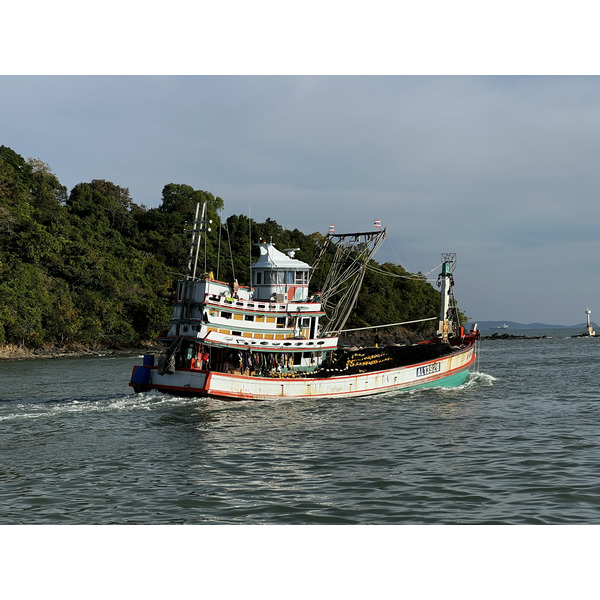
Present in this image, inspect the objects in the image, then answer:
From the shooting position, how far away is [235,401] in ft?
118

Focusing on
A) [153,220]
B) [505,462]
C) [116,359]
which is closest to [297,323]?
[505,462]

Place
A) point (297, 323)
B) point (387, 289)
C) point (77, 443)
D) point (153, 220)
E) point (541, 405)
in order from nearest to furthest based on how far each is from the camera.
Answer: point (77, 443), point (541, 405), point (297, 323), point (153, 220), point (387, 289)

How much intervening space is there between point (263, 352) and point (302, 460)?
→ 18.2 m

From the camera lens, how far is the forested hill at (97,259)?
88375 mm

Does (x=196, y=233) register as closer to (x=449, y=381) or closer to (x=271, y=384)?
(x=271, y=384)

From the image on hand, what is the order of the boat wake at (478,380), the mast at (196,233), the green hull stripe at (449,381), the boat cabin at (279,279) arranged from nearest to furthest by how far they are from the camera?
the mast at (196,233)
the boat cabin at (279,279)
the green hull stripe at (449,381)
the boat wake at (478,380)

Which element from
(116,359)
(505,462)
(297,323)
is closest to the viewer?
(505,462)

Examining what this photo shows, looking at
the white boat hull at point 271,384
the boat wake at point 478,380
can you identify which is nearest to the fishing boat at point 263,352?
the white boat hull at point 271,384

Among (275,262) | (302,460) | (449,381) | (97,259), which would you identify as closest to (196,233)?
(275,262)

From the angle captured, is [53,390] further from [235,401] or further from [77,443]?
[77,443]

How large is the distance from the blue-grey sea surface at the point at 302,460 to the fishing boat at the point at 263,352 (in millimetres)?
1174

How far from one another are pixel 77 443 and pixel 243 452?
6.79m

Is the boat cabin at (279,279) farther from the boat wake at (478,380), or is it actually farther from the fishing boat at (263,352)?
the boat wake at (478,380)

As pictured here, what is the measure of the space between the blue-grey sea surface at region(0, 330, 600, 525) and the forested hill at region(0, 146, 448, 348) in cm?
2939
